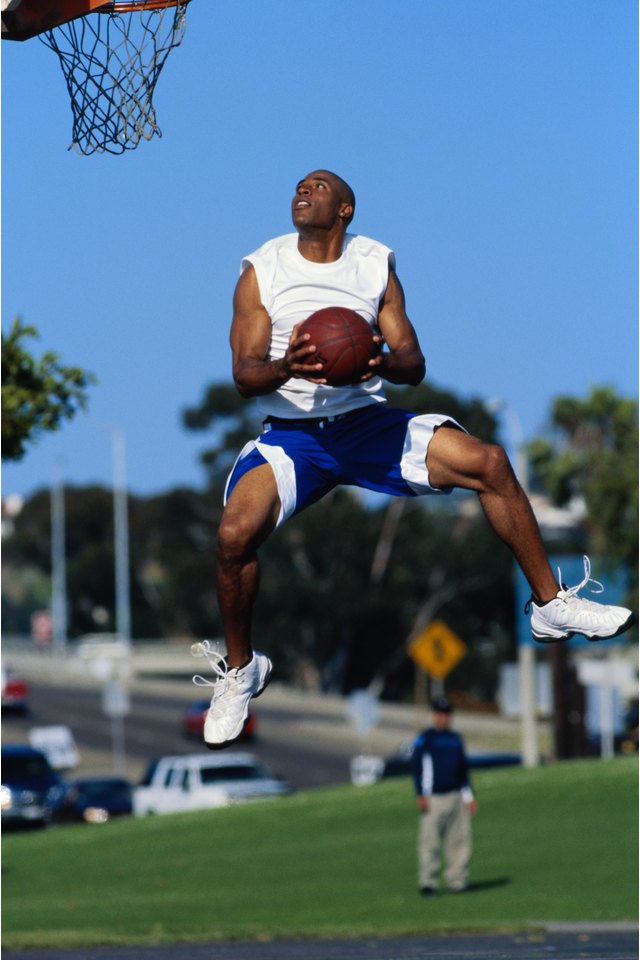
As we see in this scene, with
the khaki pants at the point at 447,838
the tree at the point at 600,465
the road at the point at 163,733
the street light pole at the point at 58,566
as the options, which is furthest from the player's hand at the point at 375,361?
the street light pole at the point at 58,566

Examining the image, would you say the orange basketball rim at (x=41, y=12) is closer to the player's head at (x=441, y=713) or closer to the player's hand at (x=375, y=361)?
the player's hand at (x=375, y=361)

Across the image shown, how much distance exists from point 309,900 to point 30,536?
71384mm

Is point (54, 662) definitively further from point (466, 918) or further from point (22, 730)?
point (466, 918)

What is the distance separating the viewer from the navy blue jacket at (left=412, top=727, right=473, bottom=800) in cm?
1850

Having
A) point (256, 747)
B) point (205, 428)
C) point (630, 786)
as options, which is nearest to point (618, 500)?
point (630, 786)

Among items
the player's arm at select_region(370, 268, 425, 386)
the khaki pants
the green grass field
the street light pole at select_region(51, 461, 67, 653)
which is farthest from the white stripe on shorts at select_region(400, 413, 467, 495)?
the street light pole at select_region(51, 461, 67, 653)

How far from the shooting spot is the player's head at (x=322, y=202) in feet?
24.9

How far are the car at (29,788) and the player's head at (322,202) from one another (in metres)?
24.8

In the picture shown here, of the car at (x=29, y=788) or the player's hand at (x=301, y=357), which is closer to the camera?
the player's hand at (x=301, y=357)

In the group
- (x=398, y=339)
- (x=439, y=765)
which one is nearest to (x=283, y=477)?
(x=398, y=339)

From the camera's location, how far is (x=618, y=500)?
4016cm

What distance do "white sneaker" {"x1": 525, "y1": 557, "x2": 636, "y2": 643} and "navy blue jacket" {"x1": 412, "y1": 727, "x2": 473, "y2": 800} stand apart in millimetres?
10726

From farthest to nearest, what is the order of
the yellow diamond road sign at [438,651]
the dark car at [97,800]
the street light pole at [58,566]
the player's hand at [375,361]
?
the street light pole at [58,566] < the dark car at [97,800] < the yellow diamond road sign at [438,651] < the player's hand at [375,361]

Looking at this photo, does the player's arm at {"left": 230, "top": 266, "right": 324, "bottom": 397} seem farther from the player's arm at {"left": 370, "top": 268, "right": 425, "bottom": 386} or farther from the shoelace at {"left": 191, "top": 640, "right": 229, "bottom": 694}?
the shoelace at {"left": 191, "top": 640, "right": 229, "bottom": 694}
